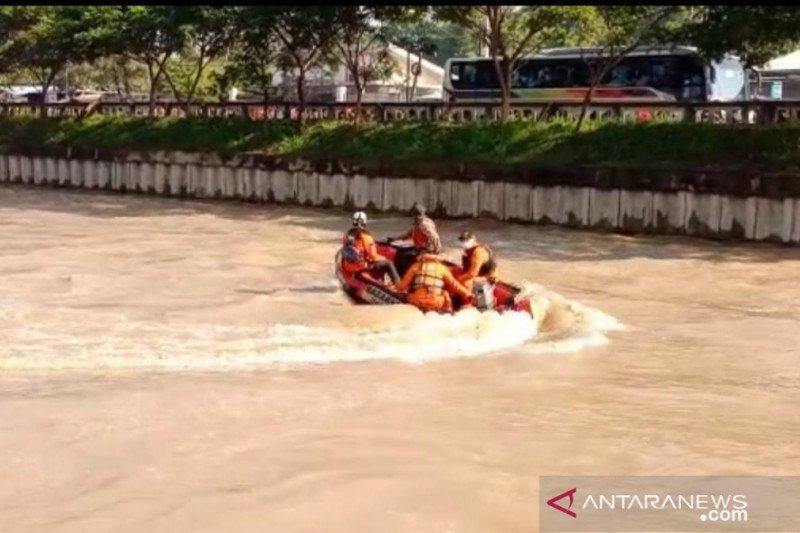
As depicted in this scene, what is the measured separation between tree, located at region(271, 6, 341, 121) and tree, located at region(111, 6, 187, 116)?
337cm

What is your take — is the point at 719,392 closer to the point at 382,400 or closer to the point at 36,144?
the point at 382,400

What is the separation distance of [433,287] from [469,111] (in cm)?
1742

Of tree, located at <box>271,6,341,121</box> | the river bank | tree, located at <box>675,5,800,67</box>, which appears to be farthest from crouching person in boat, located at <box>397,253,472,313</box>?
tree, located at <box>271,6,341,121</box>

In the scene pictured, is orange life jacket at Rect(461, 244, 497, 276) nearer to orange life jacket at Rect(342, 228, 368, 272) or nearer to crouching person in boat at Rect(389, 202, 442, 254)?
crouching person in boat at Rect(389, 202, 442, 254)

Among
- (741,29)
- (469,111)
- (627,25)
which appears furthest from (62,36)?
(741,29)

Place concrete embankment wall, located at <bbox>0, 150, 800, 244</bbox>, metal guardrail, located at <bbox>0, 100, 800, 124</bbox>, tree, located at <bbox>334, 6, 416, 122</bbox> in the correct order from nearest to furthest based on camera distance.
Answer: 1. concrete embankment wall, located at <bbox>0, 150, 800, 244</bbox>
2. metal guardrail, located at <bbox>0, 100, 800, 124</bbox>
3. tree, located at <bbox>334, 6, 416, 122</bbox>

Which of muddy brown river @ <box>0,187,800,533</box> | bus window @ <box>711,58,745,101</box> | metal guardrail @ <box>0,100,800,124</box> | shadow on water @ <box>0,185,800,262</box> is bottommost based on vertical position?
muddy brown river @ <box>0,187,800,533</box>

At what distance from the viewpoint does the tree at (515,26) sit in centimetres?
2803

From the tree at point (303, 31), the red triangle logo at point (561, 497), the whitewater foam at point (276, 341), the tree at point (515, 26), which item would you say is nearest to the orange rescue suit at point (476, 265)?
the whitewater foam at point (276, 341)

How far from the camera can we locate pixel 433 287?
44.0ft

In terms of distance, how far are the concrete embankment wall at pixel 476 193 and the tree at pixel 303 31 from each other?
2910 millimetres

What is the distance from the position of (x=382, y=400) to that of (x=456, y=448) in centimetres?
159

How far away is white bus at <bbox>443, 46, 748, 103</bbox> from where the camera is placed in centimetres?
3462

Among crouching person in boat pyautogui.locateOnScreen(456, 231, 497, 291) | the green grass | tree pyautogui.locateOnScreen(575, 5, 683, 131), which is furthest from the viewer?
tree pyautogui.locateOnScreen(575, 5, 683, 131)
